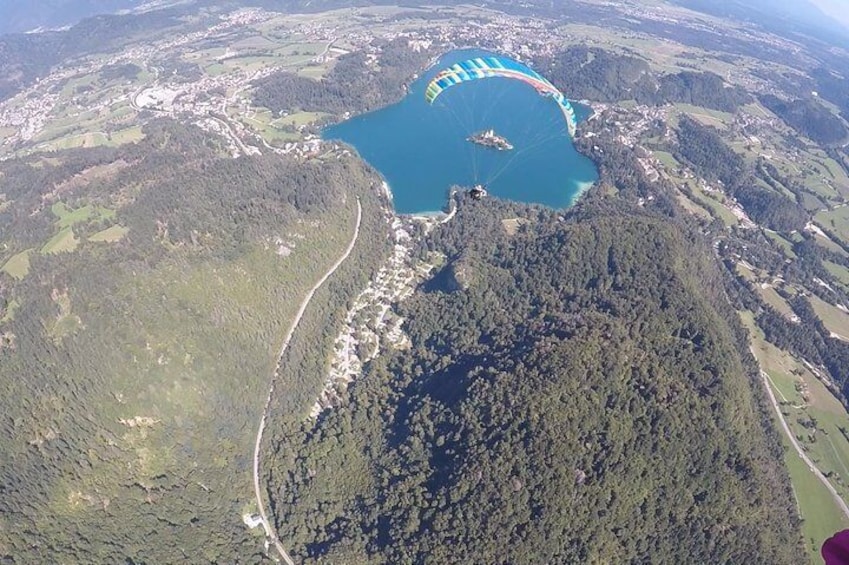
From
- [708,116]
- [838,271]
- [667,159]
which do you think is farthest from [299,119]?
[838,271]

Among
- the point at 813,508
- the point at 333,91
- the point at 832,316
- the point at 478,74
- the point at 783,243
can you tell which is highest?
the point at 478,74

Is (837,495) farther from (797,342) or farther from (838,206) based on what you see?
(838,206)

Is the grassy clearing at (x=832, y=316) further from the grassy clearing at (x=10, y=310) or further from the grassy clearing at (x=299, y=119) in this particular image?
the grassy clearing at (x=10, y=310)

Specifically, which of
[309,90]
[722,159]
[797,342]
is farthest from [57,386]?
[722,159]

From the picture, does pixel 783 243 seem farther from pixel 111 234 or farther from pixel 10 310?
pixel 10 310

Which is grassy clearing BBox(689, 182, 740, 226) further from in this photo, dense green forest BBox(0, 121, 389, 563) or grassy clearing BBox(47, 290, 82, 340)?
grassy clearing BBox(47, 290, 82, 340)

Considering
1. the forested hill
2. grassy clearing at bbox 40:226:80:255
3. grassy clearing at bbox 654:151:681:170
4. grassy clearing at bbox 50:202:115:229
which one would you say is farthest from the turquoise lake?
grassy clearing at bbox 40:226:80:255

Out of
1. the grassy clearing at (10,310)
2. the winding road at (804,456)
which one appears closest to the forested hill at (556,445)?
the winding road at (804,456)

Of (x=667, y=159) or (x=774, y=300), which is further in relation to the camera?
(x=667, y=159)
